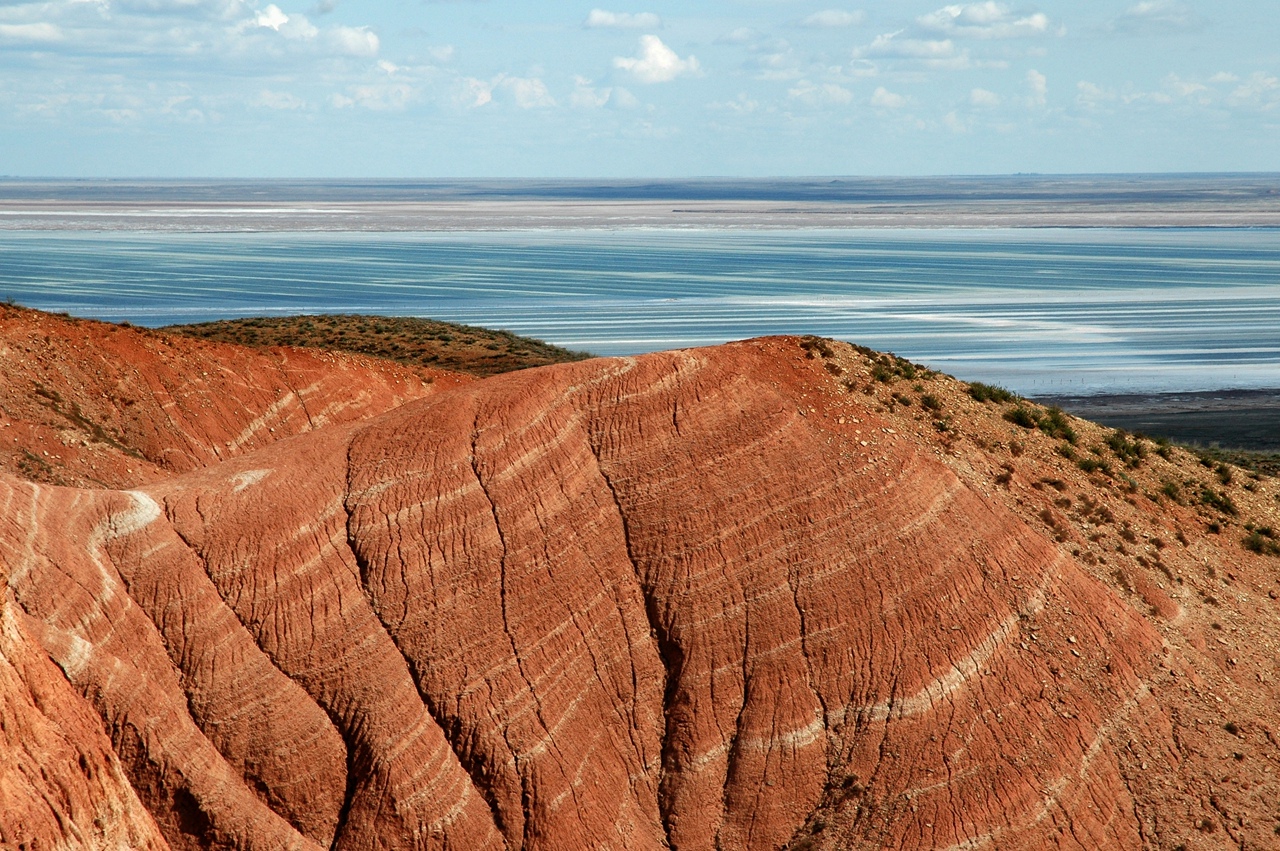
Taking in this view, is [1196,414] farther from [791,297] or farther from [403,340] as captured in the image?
[791,297]

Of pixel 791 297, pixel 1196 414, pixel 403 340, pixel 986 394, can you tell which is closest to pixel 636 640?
pixel 986 394

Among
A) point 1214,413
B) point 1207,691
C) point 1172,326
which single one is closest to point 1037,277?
point 1172,326

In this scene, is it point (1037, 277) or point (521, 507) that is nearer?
point (521, 507)

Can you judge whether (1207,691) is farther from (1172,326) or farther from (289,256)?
(289,256)

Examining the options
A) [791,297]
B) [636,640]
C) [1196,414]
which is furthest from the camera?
[791,297]

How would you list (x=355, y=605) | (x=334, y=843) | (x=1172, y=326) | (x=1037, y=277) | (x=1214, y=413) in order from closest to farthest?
(x=334, y=843)
(x=355, y=605)
(x=1214, y=413)
(x=1172, y=326)
(x=1037, y=277)

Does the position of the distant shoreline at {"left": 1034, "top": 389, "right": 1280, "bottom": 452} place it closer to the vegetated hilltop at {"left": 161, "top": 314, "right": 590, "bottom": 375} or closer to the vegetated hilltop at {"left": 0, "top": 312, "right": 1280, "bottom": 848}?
the vegetated hilltop at {"left": 161, "top": 314, "right": 590, "bottom": 375}
